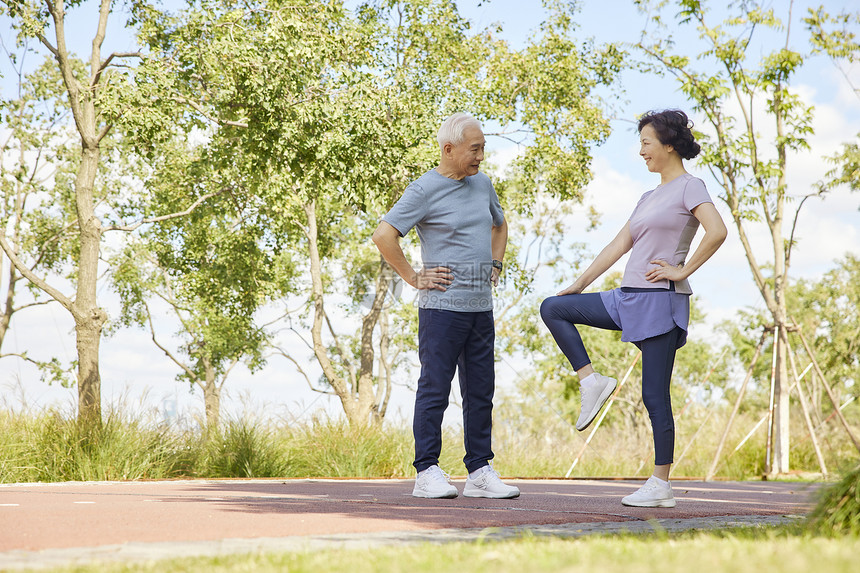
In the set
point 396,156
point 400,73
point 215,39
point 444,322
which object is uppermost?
point 400,73

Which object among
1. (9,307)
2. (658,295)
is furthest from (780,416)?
(9,307)

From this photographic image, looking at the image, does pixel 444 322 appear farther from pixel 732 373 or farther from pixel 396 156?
pixel 732 373

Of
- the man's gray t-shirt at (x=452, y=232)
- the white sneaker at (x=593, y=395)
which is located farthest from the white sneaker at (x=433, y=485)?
the man's gray t-shirt at (x=452, y=232)

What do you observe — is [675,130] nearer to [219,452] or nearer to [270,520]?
[270,520]

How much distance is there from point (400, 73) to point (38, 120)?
11823 millimetres

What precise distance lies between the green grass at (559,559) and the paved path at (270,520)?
23 centimetres

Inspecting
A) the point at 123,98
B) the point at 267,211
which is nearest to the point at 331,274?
the point at 267,211

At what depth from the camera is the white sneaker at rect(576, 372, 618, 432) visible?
12.9ft

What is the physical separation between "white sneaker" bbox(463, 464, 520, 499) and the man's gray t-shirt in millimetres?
872

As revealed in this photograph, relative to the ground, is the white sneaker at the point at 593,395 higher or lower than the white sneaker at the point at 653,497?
higher

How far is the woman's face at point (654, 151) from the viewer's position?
13.7 ft

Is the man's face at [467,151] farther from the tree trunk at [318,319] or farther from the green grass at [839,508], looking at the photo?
the tree trunk at [318,319]

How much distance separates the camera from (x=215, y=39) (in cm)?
1011

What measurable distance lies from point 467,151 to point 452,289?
2.30ft
